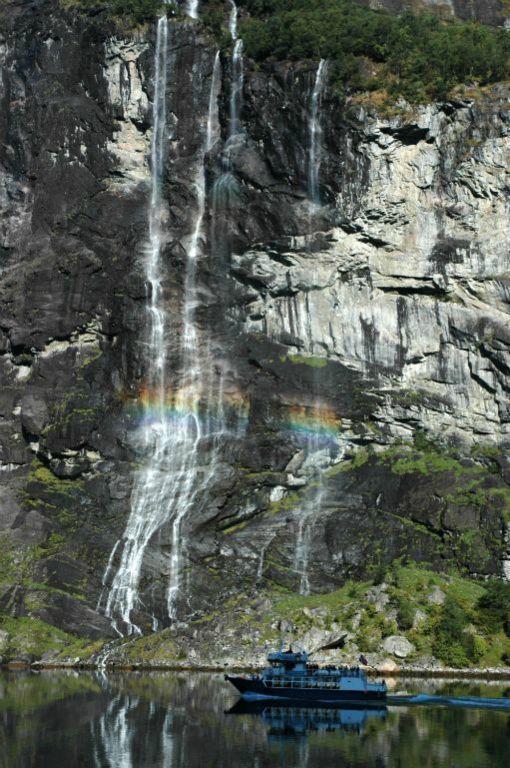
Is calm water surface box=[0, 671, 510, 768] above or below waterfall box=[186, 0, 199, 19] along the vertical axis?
below

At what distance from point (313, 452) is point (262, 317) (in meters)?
11.7

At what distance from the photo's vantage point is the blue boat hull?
57.9m

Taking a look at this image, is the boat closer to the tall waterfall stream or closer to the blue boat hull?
the blue boat hull

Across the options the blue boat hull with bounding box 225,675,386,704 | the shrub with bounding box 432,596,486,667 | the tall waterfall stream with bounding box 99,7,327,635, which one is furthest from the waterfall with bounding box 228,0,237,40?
the blue boat hull with bounding box 225,675,386,704

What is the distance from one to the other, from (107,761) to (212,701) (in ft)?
46.5

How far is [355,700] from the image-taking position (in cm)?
5750

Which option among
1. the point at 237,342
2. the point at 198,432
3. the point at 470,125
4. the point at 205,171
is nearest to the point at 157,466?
the point at 198,432

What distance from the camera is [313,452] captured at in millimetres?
81812

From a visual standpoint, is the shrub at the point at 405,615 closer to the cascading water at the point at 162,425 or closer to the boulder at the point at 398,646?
the boulder at the point at 398,646

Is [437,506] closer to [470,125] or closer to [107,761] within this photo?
[470,125]

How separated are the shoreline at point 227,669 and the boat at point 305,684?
20.7ft

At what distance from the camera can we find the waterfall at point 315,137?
86.9m

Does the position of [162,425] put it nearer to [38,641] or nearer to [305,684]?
[38,641]

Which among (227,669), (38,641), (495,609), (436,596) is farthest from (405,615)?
(38,641)
